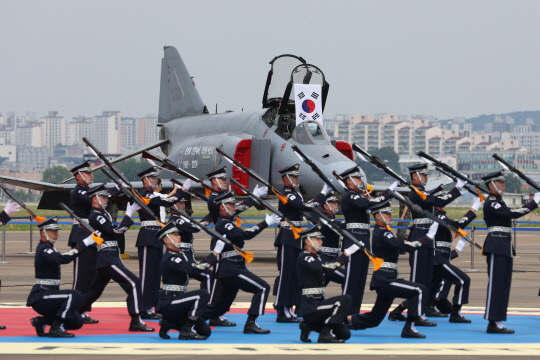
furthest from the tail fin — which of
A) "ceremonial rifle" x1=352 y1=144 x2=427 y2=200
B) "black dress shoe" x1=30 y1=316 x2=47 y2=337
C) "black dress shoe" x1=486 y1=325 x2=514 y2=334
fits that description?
"black dress shoe" x1=30 y1=316 x2=47 y2=337

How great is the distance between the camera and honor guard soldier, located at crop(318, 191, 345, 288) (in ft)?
50.3

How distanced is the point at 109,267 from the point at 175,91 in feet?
74.7

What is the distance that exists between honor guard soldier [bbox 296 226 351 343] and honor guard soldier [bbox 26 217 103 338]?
2671 mm

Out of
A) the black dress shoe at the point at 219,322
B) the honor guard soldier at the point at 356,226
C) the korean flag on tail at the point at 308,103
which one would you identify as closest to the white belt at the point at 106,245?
the black dress shoe at the point at 219,322

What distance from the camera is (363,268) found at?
14680 mm

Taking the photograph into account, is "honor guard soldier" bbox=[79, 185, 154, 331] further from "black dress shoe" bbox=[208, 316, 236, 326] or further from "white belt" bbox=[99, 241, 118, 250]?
"black dress shoe" bbox=[208, 316, 236, 326]

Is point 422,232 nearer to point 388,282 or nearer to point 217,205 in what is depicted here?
point 388,282

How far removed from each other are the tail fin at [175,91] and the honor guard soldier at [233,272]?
21371 mm

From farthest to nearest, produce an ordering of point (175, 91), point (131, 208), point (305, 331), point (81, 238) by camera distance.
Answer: point (175, 91)
point (81, 238)
point (131, 208)
point (305, 331)

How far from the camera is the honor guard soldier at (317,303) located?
514 inches

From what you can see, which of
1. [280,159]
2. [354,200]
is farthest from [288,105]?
[354,200]

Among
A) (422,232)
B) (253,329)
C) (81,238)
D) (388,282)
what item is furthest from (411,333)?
(81,238)

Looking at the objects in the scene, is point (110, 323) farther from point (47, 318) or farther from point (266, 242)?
point (266, 242)

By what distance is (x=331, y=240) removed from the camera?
15805 mm
